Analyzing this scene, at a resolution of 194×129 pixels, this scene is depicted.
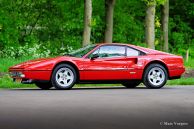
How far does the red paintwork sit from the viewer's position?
1708cm

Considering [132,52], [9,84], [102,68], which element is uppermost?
[132,52]

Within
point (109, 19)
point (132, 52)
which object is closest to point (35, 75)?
point (132, 52)

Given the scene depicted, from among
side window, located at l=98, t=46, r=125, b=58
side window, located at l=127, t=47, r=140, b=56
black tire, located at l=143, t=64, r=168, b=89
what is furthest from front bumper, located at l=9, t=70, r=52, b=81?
black tire, located at l=143, t=64, r=168, b=89

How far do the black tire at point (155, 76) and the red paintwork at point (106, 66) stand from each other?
0.14 meters

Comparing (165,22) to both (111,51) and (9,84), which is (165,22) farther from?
(111,51)

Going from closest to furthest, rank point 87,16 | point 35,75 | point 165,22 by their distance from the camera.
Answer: point 35,75, point 87,16, point 165,22

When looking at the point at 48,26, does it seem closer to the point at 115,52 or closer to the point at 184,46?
the point at 184,46

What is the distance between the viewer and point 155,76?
18281 millimetres

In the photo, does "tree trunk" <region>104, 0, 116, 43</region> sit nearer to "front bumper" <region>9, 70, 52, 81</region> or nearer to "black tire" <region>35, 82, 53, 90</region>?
"black tire" <region>35, 82, 53, 90</region>

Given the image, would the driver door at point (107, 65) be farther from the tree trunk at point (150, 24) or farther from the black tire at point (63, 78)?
the tree trunk at point (150, 24)

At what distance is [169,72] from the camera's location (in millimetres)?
18438

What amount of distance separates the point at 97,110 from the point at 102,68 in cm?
609

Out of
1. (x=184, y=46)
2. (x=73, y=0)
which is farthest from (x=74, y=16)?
(x=184, y=46)

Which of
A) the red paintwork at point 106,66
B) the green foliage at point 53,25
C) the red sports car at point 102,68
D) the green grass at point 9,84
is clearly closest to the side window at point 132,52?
the red sports car at point 102,68
